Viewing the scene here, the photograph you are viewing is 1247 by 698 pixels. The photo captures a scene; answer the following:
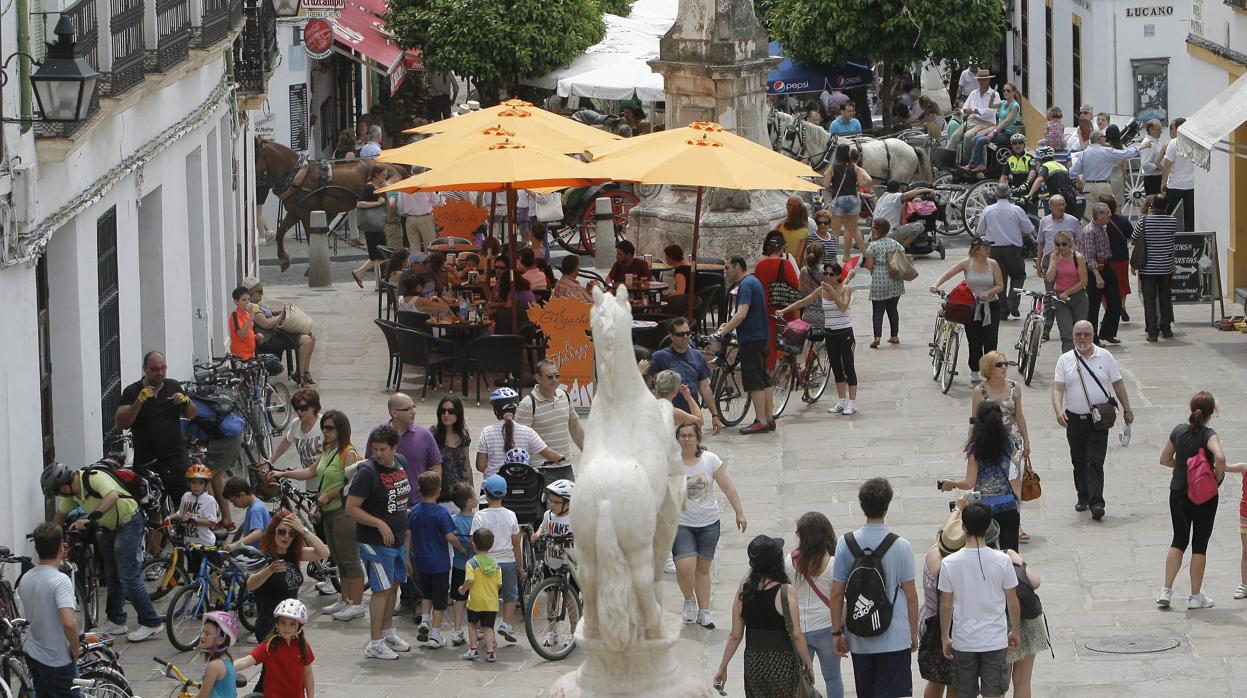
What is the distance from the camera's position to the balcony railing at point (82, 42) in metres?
13.0

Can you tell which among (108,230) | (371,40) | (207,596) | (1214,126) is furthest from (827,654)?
(371,40)

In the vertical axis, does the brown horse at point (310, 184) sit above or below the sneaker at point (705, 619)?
above

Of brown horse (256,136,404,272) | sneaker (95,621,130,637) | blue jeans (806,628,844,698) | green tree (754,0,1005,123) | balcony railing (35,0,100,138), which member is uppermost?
green tree (754,0,1005,123)

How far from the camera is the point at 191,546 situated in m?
13.6

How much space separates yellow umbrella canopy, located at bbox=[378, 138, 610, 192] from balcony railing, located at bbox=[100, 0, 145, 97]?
3712 millimetres

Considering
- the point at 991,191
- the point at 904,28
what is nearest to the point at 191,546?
the point at 991,191

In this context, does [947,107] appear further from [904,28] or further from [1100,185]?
[1100,185]

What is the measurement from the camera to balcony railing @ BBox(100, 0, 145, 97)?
49.2 ft

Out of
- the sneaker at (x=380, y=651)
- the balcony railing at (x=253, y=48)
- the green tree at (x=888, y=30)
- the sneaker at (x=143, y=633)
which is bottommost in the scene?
the sneaker at (x=380, y=651)

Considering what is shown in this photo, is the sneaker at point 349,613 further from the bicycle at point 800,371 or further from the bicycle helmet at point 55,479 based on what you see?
the bicycle at point 800,371

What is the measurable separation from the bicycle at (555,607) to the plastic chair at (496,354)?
6604 millimetres

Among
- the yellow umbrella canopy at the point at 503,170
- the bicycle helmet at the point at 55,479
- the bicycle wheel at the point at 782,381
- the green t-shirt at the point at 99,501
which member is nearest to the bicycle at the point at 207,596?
the green t-shirt at the point at 99,501

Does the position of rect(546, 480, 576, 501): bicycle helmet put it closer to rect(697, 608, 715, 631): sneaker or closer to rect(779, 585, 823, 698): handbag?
rect(697, 608, 715, 631): sneaker

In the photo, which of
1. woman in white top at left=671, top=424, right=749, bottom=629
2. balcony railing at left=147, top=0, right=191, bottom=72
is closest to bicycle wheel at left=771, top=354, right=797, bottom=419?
balcony railing at left=147, top=0, right=191, bottom=72
